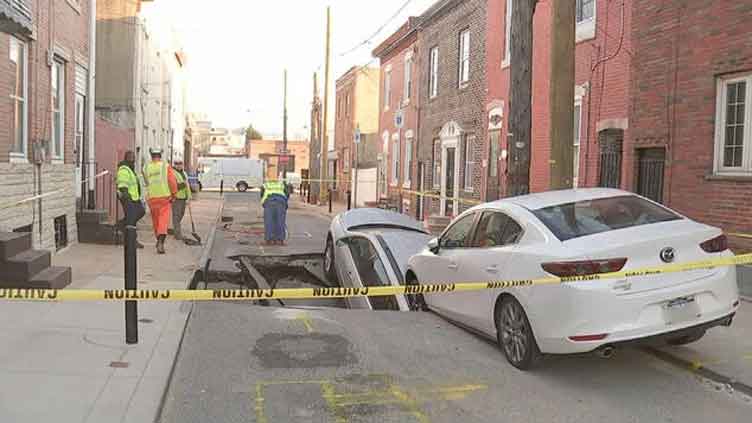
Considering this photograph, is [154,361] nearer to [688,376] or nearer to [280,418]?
[280,418]

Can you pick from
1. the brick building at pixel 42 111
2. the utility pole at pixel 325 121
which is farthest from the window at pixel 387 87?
the brick building at pixel 42 111

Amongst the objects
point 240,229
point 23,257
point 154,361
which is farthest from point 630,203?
point 240,229

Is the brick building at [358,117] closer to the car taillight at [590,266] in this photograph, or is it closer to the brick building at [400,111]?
the brick building at [400,111]

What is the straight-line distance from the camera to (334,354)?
6.37m

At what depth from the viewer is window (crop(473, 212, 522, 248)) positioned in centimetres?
641

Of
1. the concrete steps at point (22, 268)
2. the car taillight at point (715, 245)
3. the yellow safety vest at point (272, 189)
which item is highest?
the yellow safety vest at point (272, 189)

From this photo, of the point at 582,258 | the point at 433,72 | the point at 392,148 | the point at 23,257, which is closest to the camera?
the point at 582,258

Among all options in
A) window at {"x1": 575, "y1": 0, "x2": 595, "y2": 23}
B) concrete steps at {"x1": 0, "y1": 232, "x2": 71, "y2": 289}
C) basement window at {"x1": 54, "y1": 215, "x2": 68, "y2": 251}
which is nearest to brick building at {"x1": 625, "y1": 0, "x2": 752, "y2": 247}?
window at {"x1": 575, "y1": 0, "x2": 595, "y2": 23}

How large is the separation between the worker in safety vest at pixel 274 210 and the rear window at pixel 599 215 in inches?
385

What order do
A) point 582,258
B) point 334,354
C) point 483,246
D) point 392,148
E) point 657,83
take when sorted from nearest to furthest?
1. point 582,258
2. point 334,354
3. point 483,246
4. point 657,83
5. point 392,148

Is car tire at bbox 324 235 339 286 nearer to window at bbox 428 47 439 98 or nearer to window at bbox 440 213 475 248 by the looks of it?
window at bbox 440 213 475 248

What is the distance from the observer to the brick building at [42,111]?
966cm

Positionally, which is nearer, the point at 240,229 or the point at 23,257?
the point at 23,257

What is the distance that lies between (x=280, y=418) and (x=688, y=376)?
3.42 meters
